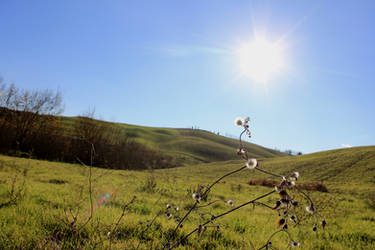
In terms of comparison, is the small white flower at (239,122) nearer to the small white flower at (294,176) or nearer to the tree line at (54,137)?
the small white flower at (294,176)

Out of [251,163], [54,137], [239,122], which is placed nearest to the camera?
[251,163]

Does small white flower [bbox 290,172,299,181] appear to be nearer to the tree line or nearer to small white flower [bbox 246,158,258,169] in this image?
small white flower [bbox 246,158,258,169]

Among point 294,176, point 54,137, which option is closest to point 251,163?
point 294,176

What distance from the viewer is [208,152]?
9775 centimetres

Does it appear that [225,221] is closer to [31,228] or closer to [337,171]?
[31,228]

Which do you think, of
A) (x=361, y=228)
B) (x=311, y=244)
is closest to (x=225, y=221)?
(x=311, y=244)

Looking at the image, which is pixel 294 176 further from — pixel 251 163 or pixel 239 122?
pixel 239 122

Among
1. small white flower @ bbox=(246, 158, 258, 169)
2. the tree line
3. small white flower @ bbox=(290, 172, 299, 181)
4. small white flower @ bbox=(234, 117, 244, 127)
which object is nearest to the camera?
small white flower @ bbox=(246, 158, 258, 169)

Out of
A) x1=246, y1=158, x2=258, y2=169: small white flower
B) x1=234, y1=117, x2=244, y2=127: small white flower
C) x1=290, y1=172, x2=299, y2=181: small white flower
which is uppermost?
x1=234, y1=117, x2=244, y2=127: small white flower

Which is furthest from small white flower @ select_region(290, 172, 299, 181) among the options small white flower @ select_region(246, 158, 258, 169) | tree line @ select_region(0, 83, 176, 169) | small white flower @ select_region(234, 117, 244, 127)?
tree line @ select_region(0, 83, 176, 169)

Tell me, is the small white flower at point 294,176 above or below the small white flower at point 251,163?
below

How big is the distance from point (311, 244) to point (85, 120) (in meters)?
37.6

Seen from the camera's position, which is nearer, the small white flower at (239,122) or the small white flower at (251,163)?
the small white flower at (251,163)

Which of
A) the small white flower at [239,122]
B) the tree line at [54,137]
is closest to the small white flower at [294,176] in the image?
the small white flower at [239,122]
